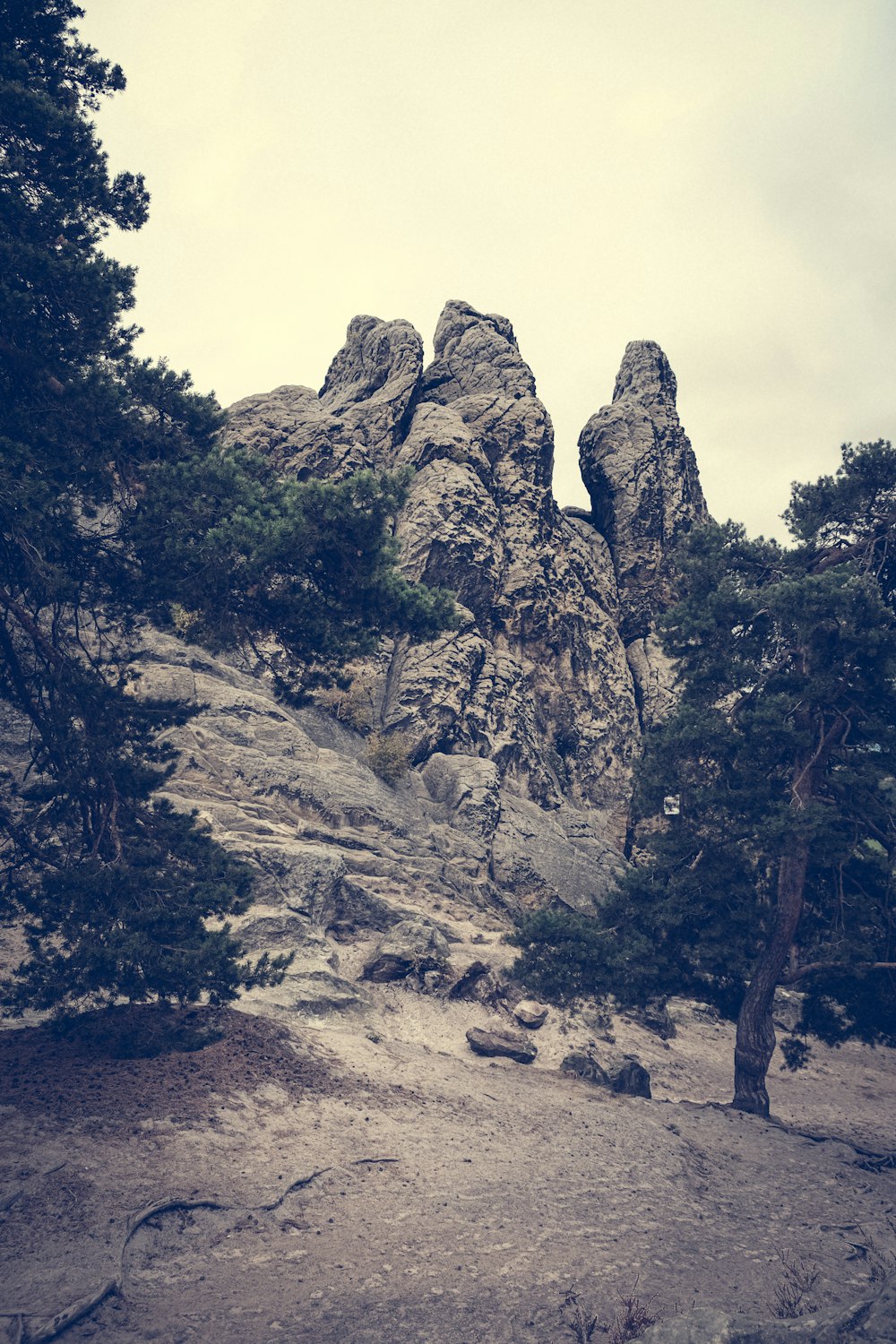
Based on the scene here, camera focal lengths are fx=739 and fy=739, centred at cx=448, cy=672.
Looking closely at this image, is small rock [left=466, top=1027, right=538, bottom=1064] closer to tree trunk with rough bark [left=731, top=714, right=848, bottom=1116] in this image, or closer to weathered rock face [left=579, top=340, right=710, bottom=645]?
tree trunk with rough bark [left=731, top=714, right=848, bottom=1116]

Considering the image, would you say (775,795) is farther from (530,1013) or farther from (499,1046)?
(530,1013)

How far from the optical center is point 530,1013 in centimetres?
1775

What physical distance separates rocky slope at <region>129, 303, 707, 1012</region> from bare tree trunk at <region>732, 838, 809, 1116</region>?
7.92m

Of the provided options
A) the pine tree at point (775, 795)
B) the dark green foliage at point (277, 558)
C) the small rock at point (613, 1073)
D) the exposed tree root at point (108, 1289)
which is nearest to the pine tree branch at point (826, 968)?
the pine tree at point (775, 795)

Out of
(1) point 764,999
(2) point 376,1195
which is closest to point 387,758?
(1) point 764,999

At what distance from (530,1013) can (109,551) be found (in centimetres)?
1401

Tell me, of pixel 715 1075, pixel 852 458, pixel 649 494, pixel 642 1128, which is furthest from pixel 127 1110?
pixel 649 494

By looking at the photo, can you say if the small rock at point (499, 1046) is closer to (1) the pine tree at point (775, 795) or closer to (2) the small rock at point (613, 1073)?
(2) the small rock at point (613, 1073)

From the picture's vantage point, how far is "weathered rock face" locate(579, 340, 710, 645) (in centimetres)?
4106

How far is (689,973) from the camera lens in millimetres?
15141

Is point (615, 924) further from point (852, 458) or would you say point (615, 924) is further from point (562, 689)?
point (562, 689)

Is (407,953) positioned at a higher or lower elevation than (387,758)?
lower


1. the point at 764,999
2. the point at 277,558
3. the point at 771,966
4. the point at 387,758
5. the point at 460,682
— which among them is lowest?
the point at 764,999

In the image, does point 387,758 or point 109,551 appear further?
point 387,758
